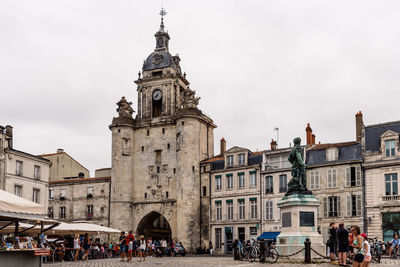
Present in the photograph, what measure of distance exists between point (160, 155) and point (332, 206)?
18.5m

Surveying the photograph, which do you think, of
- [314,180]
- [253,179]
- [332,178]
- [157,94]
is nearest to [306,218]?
[332,178]

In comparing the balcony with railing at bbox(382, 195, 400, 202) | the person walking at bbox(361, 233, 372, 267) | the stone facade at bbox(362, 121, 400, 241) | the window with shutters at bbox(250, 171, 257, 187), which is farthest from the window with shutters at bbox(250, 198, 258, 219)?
the person walking at bbox(361, 233, 372, 267)

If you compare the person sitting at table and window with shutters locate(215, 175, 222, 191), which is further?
window with shutters locate(215, 175, 222, 191)

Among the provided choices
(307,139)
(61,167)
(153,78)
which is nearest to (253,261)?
(307,139)

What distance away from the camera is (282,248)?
19.6m

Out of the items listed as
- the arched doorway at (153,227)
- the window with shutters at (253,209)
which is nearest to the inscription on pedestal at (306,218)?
the window with shutters at (253,209)

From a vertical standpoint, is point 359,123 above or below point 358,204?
above

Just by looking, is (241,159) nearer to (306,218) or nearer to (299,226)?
(306,218)

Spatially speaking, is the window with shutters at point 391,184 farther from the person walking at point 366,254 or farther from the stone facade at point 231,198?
the person walking at point 366,254

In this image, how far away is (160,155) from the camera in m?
52.6

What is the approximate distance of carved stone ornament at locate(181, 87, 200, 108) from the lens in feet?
168

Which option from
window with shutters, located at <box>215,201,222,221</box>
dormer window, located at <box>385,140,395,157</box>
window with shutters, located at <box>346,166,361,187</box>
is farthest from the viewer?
window with shutters, located at <box>215,201,222,221</box>

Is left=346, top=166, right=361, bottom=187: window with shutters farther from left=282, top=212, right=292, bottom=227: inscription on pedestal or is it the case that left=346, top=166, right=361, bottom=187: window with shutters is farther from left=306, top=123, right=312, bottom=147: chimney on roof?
left=282, top=212, right=292, bottom=227: inscription on pedestal

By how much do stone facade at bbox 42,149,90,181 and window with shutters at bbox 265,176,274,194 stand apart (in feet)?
78.3
